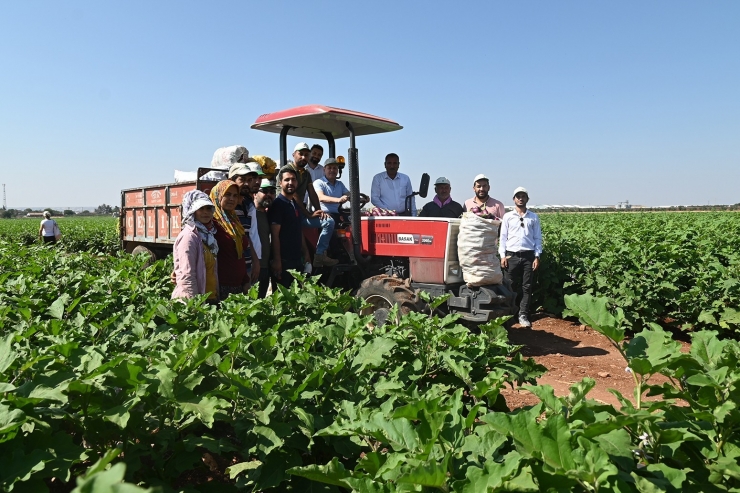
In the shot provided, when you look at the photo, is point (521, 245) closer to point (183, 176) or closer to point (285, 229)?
point (285, 229)

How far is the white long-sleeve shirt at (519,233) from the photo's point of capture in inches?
314

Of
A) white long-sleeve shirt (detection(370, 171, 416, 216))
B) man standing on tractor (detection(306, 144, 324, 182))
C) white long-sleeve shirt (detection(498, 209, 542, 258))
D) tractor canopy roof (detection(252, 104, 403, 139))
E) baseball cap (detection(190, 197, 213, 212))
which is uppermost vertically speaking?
tractor canopy roof (detection(252, 104, 403, 139))

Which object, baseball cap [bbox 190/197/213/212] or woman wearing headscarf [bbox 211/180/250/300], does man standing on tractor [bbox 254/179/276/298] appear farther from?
baseball cap [bbox 190/197/213/212]

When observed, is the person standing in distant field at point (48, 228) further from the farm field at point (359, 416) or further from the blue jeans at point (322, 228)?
the farm field at point (359, 416)

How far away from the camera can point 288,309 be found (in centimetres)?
326

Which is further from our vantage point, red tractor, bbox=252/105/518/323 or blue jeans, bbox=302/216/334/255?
blue jeans, bbox=302/216/334/255

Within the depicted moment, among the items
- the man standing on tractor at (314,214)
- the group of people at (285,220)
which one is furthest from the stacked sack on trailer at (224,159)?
the man standing on tractor at (314,214)

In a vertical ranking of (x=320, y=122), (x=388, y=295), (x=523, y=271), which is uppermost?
(x=320, y=122)

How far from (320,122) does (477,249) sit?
2693mm

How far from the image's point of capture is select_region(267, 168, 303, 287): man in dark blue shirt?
20.0 ft

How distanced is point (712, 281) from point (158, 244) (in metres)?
8.81

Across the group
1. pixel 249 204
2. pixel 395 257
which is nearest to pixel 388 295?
pixel 395 257

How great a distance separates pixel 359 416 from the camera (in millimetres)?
1678

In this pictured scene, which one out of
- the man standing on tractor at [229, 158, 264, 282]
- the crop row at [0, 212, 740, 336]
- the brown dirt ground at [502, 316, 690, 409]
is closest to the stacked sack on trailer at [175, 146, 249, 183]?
the man standing on tractor at [229, 158, 264, 282]
